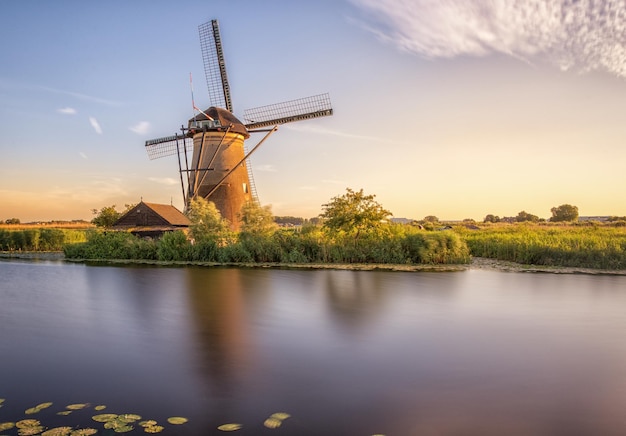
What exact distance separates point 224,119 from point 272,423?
2338 cm

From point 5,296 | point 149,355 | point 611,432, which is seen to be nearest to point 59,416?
point 149,355

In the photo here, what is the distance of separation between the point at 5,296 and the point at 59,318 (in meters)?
4.01

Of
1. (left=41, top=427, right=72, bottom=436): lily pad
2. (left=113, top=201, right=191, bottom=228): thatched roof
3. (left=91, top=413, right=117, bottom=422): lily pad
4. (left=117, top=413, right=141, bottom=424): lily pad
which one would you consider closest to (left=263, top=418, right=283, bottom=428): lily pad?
(left=117, top=413, right=141, bottom=424): lily pad

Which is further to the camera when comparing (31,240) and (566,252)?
(31,240)

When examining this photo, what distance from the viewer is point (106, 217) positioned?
1272 inches

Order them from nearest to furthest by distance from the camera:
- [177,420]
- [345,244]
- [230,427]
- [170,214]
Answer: [230,427], [177,420], [345,244], [170,214]

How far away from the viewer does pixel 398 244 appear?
1633cm

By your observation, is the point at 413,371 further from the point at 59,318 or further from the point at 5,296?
the point at 5,296

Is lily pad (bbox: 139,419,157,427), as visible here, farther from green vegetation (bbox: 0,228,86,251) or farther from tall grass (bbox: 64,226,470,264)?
green vegetation (bbox: 0,228,86,251)

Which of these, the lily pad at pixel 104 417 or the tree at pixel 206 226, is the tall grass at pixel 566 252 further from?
the lily pad at pixel 104 417

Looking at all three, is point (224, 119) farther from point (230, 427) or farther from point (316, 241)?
point (230, 427)

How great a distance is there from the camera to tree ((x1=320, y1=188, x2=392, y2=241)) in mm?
16359

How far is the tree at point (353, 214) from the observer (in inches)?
644

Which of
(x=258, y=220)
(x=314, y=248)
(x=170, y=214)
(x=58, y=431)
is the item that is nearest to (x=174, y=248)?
(x=258, y=220)
